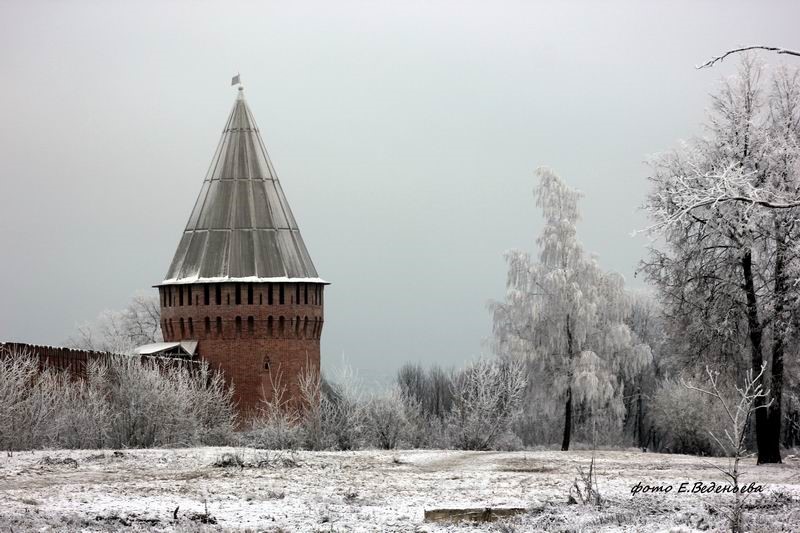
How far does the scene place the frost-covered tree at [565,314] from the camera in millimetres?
31250

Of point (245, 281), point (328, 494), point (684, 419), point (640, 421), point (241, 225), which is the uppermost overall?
point (241, 225)

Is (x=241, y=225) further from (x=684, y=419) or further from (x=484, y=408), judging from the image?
(x=684, y=419)

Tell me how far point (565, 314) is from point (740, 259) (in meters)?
12.0

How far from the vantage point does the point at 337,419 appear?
78.0ft

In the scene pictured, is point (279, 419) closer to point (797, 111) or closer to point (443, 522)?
point (797, 111)

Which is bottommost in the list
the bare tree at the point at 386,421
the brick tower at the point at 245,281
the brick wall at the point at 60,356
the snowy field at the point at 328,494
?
the snowy field at the point at 328,494

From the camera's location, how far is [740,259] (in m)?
19.5

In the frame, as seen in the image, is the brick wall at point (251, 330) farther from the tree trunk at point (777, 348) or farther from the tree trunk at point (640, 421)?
the tree trunk at point (640, 421)

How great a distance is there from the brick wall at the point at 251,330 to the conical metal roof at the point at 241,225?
0.43m

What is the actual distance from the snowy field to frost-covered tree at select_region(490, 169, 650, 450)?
1323 centimetres

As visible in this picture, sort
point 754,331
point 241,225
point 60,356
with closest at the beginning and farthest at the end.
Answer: point 754,331, point 60,356, point 241,225

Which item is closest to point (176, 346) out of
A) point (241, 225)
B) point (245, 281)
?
point (245, 281)

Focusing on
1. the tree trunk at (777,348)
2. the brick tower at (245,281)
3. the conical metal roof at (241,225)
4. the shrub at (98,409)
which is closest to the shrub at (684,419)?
the brick tower at (245,281)

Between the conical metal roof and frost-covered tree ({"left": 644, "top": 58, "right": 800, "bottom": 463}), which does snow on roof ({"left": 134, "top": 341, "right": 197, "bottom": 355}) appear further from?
frost-covered tree ({"left": 644, "top": 58, "right": 800, "bottom": 463})
